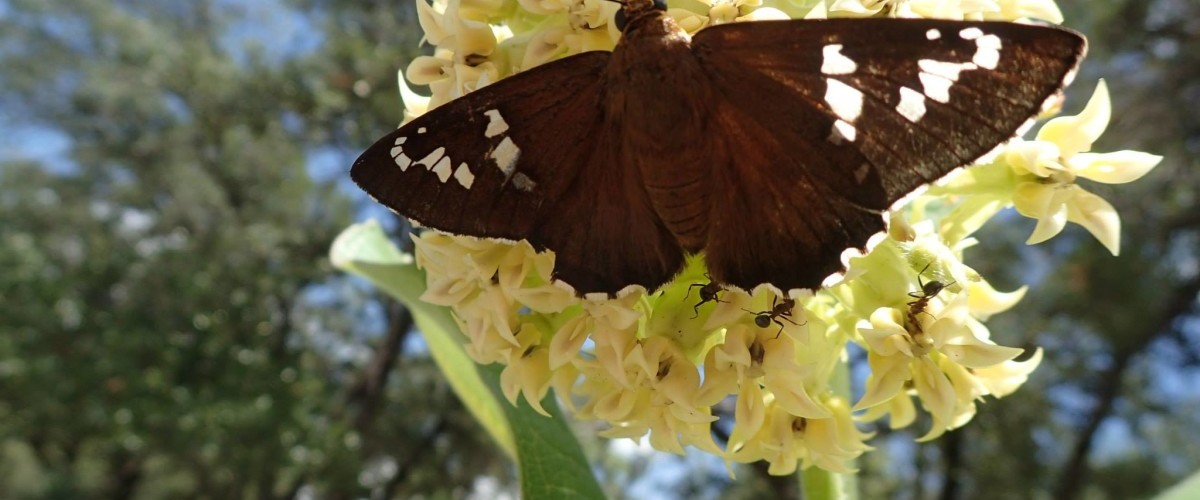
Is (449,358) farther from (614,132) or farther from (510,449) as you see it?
(614,132)

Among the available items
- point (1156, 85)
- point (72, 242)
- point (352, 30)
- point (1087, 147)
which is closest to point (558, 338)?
point (1087, 147)

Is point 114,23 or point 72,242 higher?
point 114,23

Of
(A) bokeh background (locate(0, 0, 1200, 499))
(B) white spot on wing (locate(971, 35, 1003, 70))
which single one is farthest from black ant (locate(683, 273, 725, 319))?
(A) bokeh background (locate(0, 0, 1200, 499))

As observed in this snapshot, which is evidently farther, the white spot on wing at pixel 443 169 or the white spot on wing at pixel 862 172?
the white spot on wing at pixel 443 169

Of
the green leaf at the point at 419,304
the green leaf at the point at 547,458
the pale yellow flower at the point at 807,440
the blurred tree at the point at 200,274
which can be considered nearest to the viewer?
the pale yellow flower at the point at 807,440

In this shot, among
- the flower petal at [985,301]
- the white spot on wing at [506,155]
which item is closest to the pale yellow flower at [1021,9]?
the flower petal at [985,301]

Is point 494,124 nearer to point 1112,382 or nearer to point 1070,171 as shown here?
point 1070,171

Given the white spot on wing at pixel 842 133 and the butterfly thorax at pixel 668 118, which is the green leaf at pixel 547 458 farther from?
the white spot on wing at pixel 842 133
